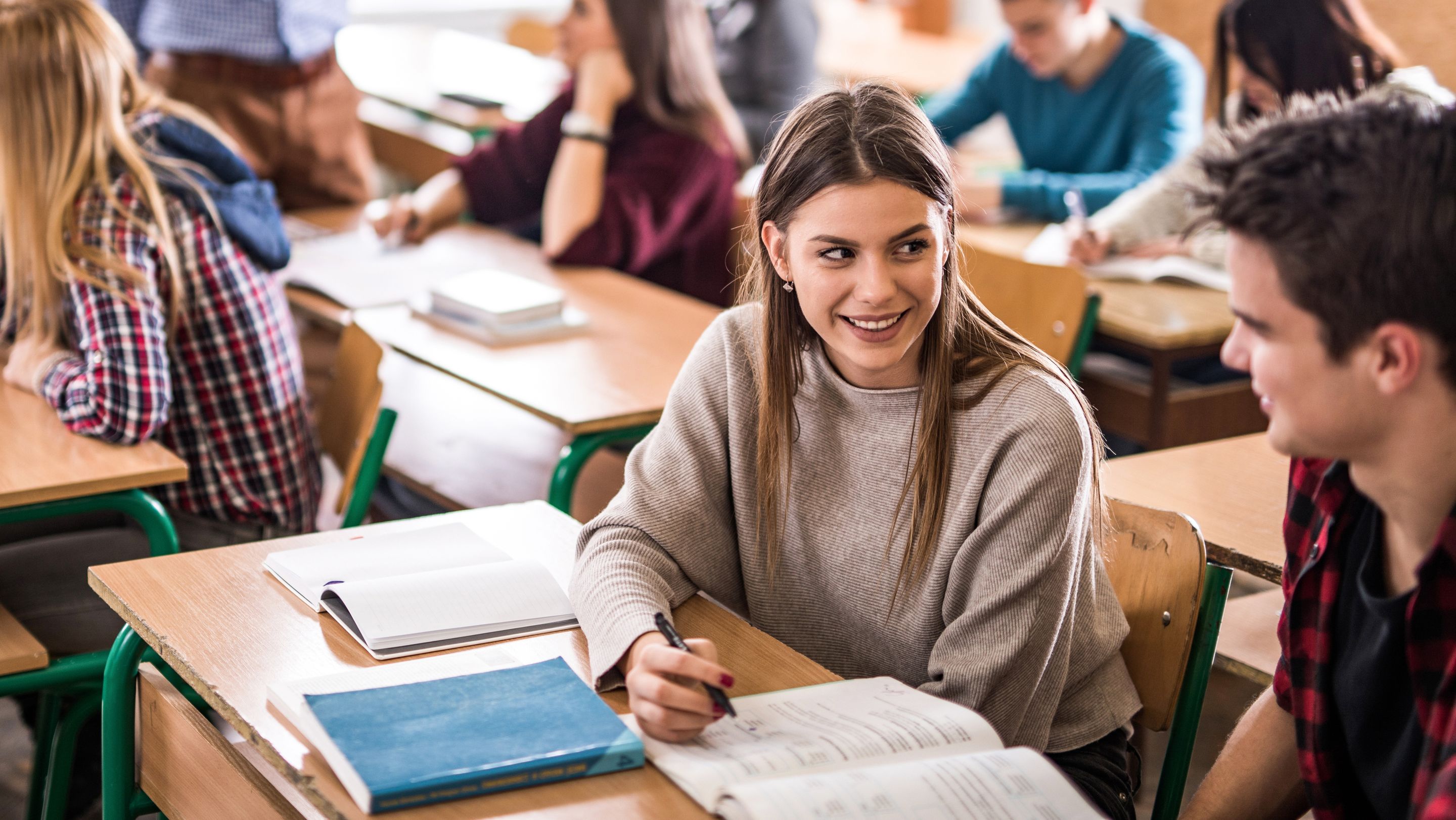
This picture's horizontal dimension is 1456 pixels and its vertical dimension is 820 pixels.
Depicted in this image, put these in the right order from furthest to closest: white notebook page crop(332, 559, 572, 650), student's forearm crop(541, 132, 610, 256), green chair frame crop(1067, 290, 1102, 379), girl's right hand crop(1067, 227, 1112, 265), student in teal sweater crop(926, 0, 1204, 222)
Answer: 1. student in teal sweater crop(926, 0, 1204, 222)
2. student's forearm crop(541, 132, 610, 256)
3. girl's right hand crop(1067, 227, 1112, 265)
4. green chair frame crop(1067, 290, 1102, 379)
5. white notebook page crop(332, 559, 572, 650)

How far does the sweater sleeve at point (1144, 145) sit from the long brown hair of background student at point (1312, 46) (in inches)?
18.0

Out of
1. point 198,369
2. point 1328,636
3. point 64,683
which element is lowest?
point 64,683

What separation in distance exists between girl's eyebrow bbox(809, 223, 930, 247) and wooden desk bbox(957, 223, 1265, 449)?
1.29m

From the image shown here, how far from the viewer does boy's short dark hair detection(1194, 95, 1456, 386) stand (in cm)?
89

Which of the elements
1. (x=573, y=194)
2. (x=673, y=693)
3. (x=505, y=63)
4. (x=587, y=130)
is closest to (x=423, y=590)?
(x=673, y=693)

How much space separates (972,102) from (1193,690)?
2738 millimetres

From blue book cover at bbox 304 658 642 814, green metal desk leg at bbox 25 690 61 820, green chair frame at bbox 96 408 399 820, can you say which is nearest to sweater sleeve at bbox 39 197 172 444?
green metal desk leg at bbox 25 690 61 820

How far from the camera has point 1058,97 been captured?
11.9ft

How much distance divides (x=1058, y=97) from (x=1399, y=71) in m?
0.86

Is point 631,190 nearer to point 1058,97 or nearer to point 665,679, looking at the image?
point 1058,97

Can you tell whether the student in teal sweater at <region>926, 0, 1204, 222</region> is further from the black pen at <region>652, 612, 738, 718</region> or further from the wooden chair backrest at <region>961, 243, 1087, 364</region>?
the black pen at <region>652, 612, 738, 718</region>

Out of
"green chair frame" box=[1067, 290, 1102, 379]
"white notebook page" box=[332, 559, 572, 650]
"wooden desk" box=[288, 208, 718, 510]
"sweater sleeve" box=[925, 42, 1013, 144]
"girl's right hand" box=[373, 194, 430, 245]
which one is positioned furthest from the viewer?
"sweater sleeve" box=[925, 42, 1013, 144]

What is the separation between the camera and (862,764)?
44.3 inches

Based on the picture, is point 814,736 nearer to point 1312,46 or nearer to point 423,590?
point 423,590
